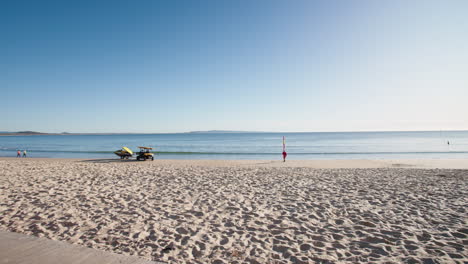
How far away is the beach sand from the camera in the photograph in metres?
3.79

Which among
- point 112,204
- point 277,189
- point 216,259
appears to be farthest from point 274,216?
point 112,204

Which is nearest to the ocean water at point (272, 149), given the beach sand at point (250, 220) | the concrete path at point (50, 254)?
the beach sand at point (250, 220)

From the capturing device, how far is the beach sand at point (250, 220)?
379 cm

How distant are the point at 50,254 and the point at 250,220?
3513mm

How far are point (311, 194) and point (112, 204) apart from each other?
5808mm

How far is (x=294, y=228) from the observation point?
4.71 m

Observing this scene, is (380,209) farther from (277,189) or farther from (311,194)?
(277,189)

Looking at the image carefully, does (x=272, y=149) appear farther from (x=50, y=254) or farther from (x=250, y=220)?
(x=50, y=254)

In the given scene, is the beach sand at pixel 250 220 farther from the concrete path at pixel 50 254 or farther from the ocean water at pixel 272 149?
the ocean water at pixel 272 149

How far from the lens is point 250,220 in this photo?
5.15m

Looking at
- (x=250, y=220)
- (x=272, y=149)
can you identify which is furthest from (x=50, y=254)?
(x=272, y=149)

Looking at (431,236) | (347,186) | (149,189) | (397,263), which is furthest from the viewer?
(347,186)

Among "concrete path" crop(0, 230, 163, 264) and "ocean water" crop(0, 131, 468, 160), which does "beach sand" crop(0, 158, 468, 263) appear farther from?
"ocean water" crop(0, 131, 468, 160)

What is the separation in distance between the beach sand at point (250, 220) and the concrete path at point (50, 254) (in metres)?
0.44
